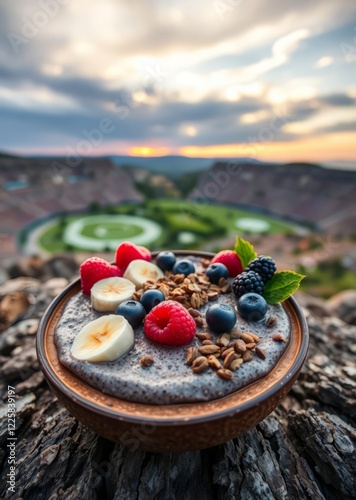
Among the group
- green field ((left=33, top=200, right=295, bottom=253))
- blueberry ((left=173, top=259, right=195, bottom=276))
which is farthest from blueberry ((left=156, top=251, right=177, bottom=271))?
green field ((left=33, top=200, right=295, bottom=253))

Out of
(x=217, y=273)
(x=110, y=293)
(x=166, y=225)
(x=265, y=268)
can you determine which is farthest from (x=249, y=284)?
(x=166, y=225)

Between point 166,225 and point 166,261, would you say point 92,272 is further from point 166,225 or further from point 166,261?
point 166,225

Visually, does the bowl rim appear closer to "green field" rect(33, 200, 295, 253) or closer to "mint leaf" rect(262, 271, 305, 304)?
"mint leaf" rect(262, 271, 305, 304)

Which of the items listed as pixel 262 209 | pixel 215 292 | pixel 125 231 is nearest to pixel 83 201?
pixel 125 231

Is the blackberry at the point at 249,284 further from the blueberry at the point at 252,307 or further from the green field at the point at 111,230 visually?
the green field at the point at 111,230

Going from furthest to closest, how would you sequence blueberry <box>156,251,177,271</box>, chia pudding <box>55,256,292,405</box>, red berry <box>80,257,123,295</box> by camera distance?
blueberry <box>156,251,177,271</box>, red berry <box>80,257,123,295</box>, chia pudding <box>55,256,292,405</box>
